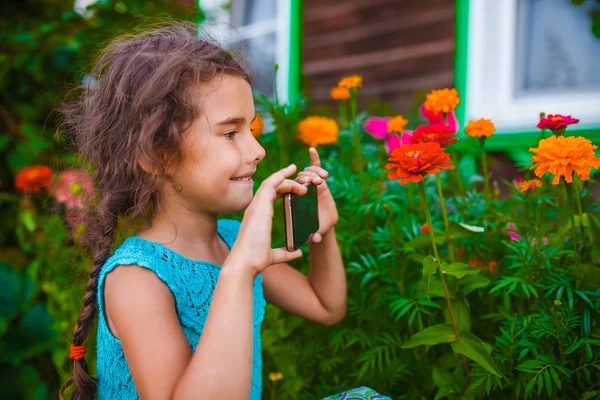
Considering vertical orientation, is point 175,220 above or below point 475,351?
above

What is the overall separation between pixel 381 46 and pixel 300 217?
2.27m

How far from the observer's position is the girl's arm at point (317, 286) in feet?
4.58

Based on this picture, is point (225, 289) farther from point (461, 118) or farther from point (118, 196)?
point (461, 118)

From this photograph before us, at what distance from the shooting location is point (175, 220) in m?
1.20

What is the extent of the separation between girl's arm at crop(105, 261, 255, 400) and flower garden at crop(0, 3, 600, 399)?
12.7 inches

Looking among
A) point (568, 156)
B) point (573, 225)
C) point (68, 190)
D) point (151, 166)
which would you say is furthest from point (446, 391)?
point (68, 190)

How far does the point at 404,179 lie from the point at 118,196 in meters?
0.61

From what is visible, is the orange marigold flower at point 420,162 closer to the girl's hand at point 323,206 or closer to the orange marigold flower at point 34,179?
the girl's hand at point 323,206

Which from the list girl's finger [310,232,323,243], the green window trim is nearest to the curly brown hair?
girl's finger [310,232,323,243]

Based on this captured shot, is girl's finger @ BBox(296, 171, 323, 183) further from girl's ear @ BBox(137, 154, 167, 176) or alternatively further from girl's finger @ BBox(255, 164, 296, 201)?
girl's ear @ BBox(137, 154, 167, 176)

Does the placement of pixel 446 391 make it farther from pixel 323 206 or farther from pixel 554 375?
pixel 323 206

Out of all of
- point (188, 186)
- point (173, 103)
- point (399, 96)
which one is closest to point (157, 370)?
point (188, 186)

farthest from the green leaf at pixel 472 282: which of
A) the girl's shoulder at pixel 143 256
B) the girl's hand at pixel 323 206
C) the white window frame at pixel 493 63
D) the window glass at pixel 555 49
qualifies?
the window glass at pixel 555 49

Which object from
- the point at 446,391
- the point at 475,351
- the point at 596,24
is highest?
the point at 596,24
